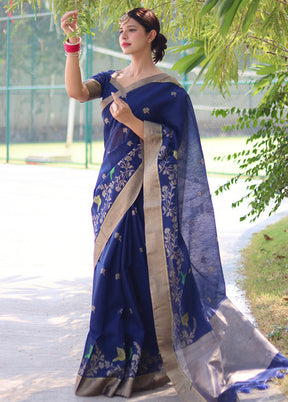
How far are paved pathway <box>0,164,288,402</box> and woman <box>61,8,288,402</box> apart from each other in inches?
7.5

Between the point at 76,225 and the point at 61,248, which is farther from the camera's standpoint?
the point at 76,225

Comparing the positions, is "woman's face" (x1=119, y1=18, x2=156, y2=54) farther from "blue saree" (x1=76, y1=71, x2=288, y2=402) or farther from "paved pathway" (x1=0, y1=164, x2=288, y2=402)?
"paved pathway" (x1=0, y1=164, x2=288, y2=402)

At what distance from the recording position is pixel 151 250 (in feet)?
9.24

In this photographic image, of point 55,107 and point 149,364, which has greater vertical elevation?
point 149,364

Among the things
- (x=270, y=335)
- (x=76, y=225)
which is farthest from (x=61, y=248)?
(x=270, y=335)

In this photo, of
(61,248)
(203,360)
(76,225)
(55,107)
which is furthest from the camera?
(55,107)

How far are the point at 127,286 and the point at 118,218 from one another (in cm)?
30

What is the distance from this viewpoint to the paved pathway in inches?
122

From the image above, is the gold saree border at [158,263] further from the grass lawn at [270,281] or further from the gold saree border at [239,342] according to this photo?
the grass lawn at [270,281]

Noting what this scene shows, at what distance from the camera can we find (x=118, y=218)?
2.90 meters

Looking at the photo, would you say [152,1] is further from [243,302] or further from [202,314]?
[243,302]

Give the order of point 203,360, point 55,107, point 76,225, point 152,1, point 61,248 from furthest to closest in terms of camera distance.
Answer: point 55,107 → point 76,225 → point 61,248 → point 152,1 → point 203,360

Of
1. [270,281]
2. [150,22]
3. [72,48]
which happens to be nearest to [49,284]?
[270,281]

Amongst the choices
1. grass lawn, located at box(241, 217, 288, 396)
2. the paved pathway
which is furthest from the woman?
grass lawn, located at box(241, 217, 288, 396)
